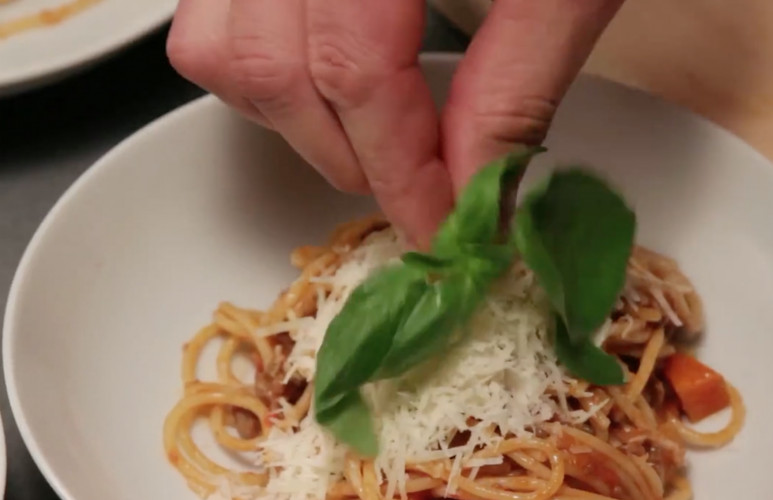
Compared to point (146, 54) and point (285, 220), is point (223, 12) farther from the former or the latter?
point (146, 54)

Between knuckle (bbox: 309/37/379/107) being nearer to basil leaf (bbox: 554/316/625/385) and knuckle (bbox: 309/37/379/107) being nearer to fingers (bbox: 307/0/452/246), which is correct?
fingers (bbox: 307/0/452/246)

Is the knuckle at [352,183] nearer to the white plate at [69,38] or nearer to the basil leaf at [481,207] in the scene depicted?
the basil leaf at [481,207]

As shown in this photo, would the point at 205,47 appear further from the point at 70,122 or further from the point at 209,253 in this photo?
the point at 70,122

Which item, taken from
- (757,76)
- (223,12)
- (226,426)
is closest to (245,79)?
(223,12)

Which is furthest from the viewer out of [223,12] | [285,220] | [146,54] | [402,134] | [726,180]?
[146,54]

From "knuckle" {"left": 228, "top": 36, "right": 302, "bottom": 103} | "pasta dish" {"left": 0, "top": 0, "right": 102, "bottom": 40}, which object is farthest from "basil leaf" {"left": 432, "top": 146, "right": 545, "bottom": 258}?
"pasta dish" {"left": 0, "top": 0, "right": 102, "bottom": 40}

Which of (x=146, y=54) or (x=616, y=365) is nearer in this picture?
(x=616, y=365)

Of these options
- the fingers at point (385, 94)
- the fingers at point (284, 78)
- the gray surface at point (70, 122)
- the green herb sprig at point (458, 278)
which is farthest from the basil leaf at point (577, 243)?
the gray surface at point (70, 122)
